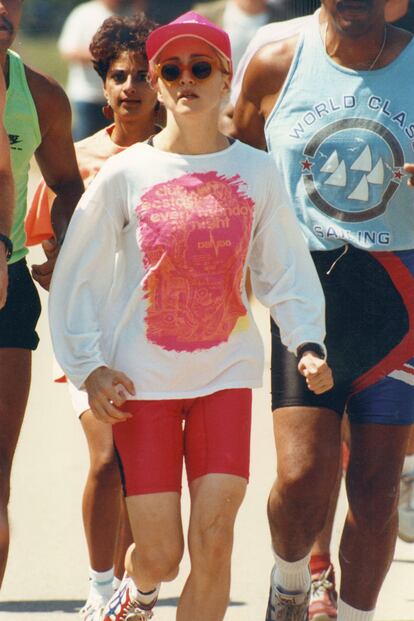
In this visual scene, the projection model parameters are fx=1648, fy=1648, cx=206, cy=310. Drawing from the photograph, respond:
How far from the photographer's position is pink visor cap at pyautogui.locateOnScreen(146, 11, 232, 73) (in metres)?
4.51

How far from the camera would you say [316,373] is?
4422 mm

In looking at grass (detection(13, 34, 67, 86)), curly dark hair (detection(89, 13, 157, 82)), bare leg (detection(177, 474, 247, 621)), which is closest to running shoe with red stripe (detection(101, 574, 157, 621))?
bare leg (detection(177, 474, 247, 621))

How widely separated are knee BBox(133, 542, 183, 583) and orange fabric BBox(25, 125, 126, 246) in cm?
136

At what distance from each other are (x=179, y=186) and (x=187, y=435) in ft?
2.28

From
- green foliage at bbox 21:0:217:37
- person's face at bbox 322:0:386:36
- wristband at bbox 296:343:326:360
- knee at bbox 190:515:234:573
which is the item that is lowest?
knee at bbox 190:515:234:573

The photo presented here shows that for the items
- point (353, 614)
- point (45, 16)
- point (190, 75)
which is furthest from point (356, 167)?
point (45, 16)

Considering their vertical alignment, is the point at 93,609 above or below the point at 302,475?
below

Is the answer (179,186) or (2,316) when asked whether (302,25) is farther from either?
(2,316)

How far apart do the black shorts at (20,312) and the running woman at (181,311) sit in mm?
407

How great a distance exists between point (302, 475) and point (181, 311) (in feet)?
2.31

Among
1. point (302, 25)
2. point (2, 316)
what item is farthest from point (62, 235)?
point (302, 25)

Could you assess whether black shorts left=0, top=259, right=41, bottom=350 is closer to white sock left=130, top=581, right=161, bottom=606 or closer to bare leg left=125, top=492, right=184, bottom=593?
bare leg left=125, top=492, right=184, bottom=593

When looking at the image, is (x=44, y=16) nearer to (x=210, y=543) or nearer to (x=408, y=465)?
(x=408, y=465)

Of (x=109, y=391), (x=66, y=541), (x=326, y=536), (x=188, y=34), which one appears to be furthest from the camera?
(x=66, y=541)
